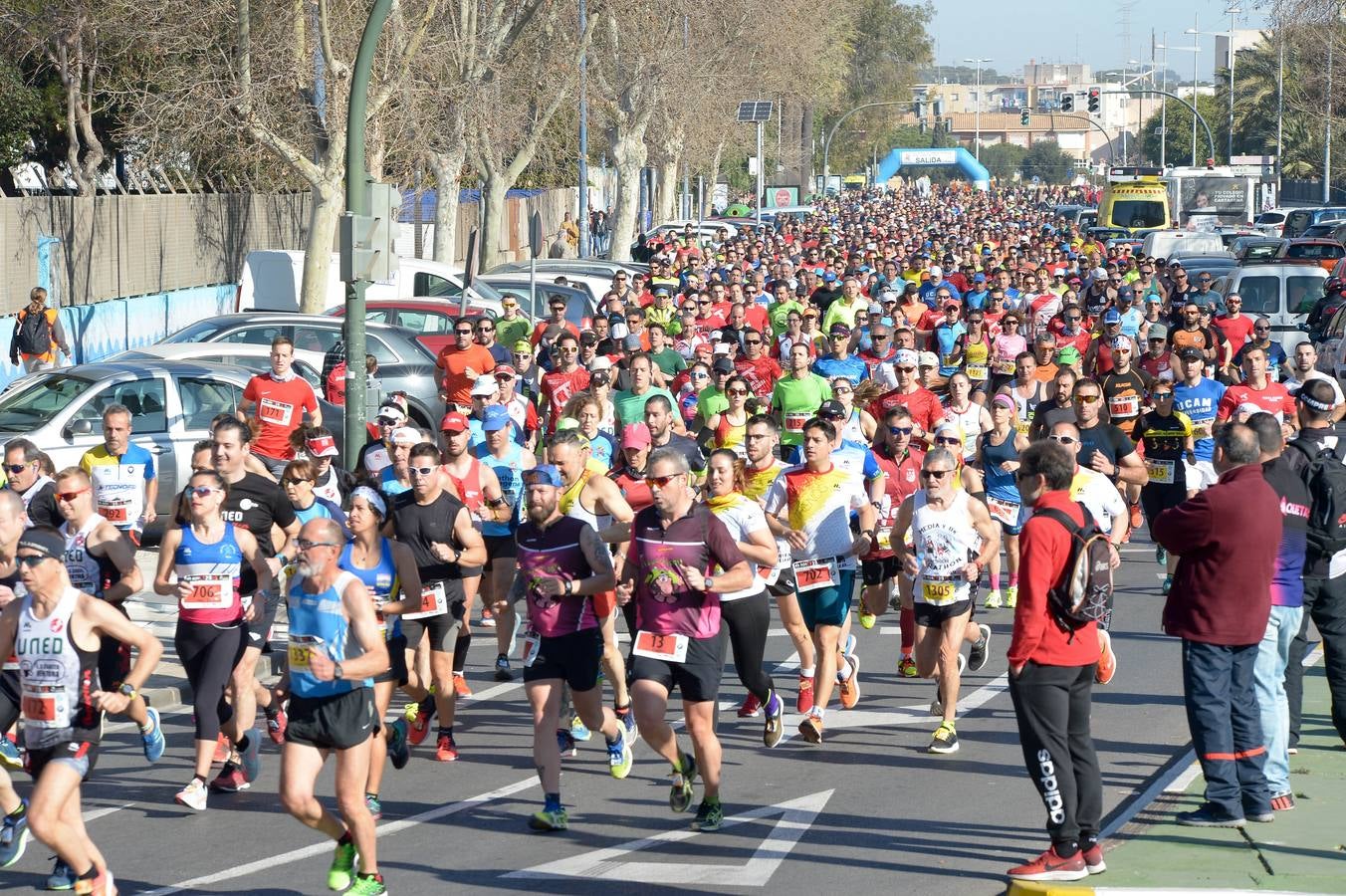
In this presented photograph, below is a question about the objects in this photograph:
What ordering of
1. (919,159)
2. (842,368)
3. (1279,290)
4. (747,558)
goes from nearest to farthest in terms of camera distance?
(747,558) → (842,368) → (1279,290) → (919,159)

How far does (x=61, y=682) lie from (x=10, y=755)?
2.68m

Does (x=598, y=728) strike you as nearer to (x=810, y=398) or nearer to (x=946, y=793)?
(x=946, y=793)

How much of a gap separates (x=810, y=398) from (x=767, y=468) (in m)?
4.40

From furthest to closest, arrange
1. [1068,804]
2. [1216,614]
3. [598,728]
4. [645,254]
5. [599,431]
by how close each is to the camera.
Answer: [645,254]
[599,431]
[598,728]
[1216,614]
[1068,804]

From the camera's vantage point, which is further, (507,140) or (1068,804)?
(507,140)

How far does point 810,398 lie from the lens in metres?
15.7

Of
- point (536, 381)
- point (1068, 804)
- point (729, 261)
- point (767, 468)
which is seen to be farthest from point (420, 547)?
point (729, 261)

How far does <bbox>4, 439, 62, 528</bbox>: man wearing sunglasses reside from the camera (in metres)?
10.5

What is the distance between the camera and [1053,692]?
7973mm

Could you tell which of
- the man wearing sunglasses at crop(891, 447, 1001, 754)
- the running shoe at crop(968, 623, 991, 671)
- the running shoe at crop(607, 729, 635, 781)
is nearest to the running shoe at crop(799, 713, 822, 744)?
the man wearing sunglasses at crop(891, 447, 1001, 754)

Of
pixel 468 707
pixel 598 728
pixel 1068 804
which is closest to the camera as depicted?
pixel 1068 804

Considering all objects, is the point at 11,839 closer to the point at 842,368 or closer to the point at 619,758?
the point at 619,758

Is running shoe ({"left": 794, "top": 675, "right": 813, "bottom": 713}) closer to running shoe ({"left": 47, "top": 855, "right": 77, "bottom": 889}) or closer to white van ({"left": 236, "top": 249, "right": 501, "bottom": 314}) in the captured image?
running shoe ({"left": 47, "top": 855, "right": 77, "bottom": 889})

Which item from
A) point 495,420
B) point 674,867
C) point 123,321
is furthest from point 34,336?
point 674,867
